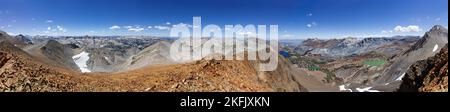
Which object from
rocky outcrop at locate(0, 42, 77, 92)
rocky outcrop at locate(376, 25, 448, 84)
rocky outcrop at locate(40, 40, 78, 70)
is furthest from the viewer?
rocky outcrop at locate(376, 25, 448, 84)

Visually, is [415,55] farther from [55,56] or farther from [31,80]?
[31,80]

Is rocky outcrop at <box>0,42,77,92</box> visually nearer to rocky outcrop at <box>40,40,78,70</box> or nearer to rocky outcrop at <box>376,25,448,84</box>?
rocky outcrop at <box>40,40,78,70</box>

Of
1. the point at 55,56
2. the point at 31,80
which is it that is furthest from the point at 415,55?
the point at 31,80

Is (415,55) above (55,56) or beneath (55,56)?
beneath

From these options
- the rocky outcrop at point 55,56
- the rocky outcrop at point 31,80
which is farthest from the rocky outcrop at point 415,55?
the rocky outcrop at point 31,80

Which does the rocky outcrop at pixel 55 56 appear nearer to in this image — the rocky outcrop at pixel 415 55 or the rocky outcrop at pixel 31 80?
the rocky outcrop at pixel 31 80

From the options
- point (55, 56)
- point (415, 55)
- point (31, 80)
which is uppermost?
point (31, 80)

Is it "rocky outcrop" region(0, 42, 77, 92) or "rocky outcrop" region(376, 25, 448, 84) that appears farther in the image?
"rocky outcrop" region(376, 25, 448, 84)

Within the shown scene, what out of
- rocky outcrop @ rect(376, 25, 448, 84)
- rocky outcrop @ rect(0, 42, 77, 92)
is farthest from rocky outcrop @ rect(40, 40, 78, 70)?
rocky outcrop @ rect(376, 25, 448, 84)

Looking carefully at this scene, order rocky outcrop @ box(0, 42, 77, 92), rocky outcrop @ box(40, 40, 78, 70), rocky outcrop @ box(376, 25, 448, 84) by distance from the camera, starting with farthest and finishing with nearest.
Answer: rocky outcrop @ box(376, 25, 448, 84)
rocky outcrop @ box(40, 40, 78, 70)
rocky outcrop @ box(0, 42, 77, 92)
